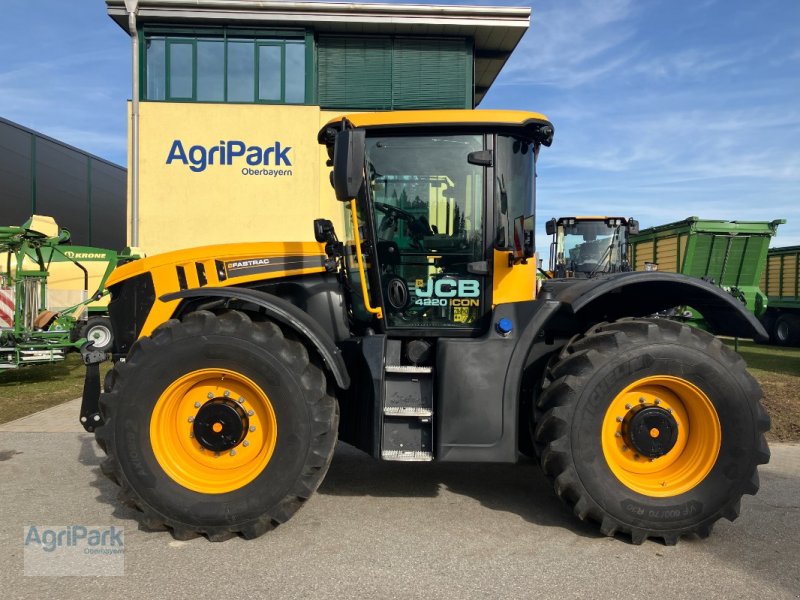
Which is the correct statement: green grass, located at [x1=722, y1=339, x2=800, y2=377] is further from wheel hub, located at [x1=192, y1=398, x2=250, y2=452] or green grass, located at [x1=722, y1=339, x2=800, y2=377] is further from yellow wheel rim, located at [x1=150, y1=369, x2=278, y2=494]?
wheel hub, located at [x1=192, y1=398, x2=250, y2=452]

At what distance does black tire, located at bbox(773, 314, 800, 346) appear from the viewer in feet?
53.6

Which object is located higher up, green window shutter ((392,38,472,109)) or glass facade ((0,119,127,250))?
green window shutter ((392,38,472,109))

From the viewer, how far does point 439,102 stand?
47.7ft

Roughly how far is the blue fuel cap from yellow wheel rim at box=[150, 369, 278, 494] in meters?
1.50

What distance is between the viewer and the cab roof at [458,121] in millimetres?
3611

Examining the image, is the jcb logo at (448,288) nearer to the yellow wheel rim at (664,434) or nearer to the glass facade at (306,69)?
the yellow wheel rim at (664,434)

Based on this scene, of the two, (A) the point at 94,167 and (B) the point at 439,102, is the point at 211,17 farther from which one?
(A) the point at 94,167

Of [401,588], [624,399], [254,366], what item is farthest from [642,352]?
[254,366]

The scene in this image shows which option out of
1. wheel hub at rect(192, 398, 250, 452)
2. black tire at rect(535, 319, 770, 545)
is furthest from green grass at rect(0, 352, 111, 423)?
black tire at rect(535, 319, 770, 545)

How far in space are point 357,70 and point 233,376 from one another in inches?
494

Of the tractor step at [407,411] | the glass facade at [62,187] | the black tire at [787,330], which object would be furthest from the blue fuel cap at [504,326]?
the glass facade at [62,187]

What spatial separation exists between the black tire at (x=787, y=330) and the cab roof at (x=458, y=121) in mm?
16468

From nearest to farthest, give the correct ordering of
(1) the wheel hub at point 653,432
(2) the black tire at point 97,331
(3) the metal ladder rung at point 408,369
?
(1) the wheel hub at point 653,432, (3) the metal ladder rung at point 408,369, (2) the black tire at point 97,331

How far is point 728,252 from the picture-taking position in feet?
46.0
